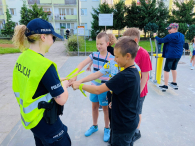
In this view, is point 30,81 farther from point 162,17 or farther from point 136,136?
point 162,17

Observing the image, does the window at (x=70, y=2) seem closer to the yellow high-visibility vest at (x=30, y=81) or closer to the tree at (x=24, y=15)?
the tree at (x=24, y=15)

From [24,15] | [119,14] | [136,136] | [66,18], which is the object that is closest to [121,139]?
[136,136]

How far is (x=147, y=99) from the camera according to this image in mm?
4129

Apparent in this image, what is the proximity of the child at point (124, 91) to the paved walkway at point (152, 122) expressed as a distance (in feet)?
3.34

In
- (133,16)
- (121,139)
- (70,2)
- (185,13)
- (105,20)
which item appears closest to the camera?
(121,139)

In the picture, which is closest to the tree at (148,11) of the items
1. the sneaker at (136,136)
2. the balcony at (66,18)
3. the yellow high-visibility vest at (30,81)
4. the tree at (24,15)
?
the balcony at (66,18)

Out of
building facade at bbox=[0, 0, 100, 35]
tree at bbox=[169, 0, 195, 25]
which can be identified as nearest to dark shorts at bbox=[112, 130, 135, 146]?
tree at bbox=[169, 0, 195, 25]

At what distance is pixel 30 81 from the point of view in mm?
1202

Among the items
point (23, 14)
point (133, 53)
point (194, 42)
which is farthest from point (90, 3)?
point (133, 53)

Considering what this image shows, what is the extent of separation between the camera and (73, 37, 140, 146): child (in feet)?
4.82

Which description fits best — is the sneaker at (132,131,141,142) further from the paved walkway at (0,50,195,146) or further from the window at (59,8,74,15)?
the window at (59,8,74,15)

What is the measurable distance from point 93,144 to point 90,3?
3015cm

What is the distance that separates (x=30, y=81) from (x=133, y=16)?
2408 cm

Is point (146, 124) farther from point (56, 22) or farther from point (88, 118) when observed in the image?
point (56, 22)
